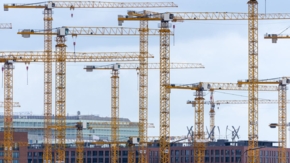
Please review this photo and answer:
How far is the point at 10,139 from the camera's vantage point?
18175 centimetres

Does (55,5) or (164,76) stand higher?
(55,5)

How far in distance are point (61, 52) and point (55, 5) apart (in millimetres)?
18284

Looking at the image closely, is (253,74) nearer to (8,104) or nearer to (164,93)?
(164,93)

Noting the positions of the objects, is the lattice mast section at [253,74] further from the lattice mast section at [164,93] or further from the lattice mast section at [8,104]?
the lattice mast section at [8,104]

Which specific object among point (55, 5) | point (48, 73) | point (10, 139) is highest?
point (55, 5)

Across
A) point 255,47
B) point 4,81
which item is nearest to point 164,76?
point 255,47

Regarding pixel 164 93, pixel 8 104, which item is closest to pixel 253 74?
pixel 164 93

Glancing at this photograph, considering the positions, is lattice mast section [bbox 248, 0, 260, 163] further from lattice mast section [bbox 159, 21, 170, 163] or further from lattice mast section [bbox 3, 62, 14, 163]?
lattice mast section [bbox 3, 62, 14, 163]

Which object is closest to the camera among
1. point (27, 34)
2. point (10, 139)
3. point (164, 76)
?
point (164, 76)

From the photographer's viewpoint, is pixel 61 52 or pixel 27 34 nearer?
pixel 61 52

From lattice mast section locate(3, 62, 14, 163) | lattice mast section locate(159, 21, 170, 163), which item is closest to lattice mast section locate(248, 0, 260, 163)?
lattice mast section locate(159, 21, 170, 163)

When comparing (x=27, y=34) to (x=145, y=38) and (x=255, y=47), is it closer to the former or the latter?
(x=145, y=38)

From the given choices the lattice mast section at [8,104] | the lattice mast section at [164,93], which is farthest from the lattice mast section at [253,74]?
the lattice mast section at [8,104]

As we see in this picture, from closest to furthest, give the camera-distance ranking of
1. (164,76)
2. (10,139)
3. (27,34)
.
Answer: (164,76) → (27,34) → (10,139)
